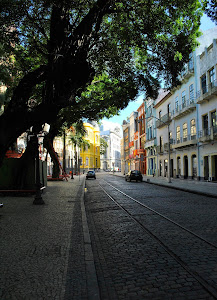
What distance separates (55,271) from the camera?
4.10m

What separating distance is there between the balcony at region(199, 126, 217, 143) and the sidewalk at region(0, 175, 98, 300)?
19.4 metres

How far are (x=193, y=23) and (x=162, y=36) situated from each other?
5.21ft

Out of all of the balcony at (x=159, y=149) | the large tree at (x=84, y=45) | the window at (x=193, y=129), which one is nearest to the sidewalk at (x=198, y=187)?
the window at (x=193, y=129)

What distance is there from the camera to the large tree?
26.8 ft

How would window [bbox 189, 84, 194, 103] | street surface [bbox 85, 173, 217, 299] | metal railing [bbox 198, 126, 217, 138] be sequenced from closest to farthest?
street surface [bbox 85, 173, 217, 299], metal railing [bbox 198, 126, 217, 138], window [bbox 189, 84, 194, 103]

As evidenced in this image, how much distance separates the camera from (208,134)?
2575 cm

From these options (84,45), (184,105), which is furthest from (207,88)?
(84,45)

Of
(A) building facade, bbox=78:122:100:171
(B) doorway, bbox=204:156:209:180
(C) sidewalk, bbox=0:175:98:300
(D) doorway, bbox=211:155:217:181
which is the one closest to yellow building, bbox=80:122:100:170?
(A) building facade, bbox=78:122:100:171

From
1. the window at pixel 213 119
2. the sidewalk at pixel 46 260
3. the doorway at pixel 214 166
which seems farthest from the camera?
the doorway at pixel 214 166

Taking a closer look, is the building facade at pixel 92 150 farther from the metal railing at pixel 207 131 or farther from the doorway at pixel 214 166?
the doorway at pixel 214 166

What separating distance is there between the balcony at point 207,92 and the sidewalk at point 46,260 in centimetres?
2055

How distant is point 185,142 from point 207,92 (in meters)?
7.31

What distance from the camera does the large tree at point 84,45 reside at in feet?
26.8

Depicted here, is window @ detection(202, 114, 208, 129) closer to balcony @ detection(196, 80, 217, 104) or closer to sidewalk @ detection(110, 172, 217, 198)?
balcony @ detection(196, 80, 217, 104)
